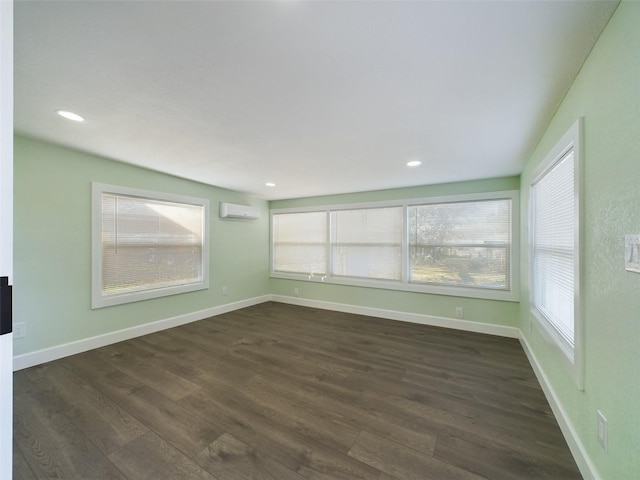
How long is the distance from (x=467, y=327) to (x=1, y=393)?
173 inches

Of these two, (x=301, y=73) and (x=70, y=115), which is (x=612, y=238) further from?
(x=70, y=115)

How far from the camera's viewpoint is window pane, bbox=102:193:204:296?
3.17 m

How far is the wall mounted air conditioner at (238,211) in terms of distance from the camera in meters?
4.48

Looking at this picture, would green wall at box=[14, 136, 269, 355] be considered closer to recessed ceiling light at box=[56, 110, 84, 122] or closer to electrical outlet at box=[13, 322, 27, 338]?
electrical outlet at box=[13, 322, 27, 338]

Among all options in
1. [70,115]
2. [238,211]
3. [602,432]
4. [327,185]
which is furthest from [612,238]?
[238,211]

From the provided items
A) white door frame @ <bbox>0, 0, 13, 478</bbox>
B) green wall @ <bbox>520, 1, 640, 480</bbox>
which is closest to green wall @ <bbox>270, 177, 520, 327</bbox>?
green wall @ <bbox>520, 1, 640, 480</bbox>

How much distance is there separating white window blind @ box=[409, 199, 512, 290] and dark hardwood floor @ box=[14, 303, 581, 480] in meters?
1.01

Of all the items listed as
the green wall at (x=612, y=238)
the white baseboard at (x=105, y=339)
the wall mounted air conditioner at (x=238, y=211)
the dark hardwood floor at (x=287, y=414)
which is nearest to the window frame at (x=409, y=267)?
the wall mounted air conditioner at (x=238, y=211)

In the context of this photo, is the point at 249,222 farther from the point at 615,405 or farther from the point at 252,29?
the point at 615,405

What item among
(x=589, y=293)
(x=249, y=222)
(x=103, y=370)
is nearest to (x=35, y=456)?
(x=103, y=370)

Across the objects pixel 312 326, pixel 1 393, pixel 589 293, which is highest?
pixel 589 293

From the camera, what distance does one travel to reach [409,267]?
4.19m

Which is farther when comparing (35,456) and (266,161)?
(266,161)

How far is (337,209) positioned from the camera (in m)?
4.91
